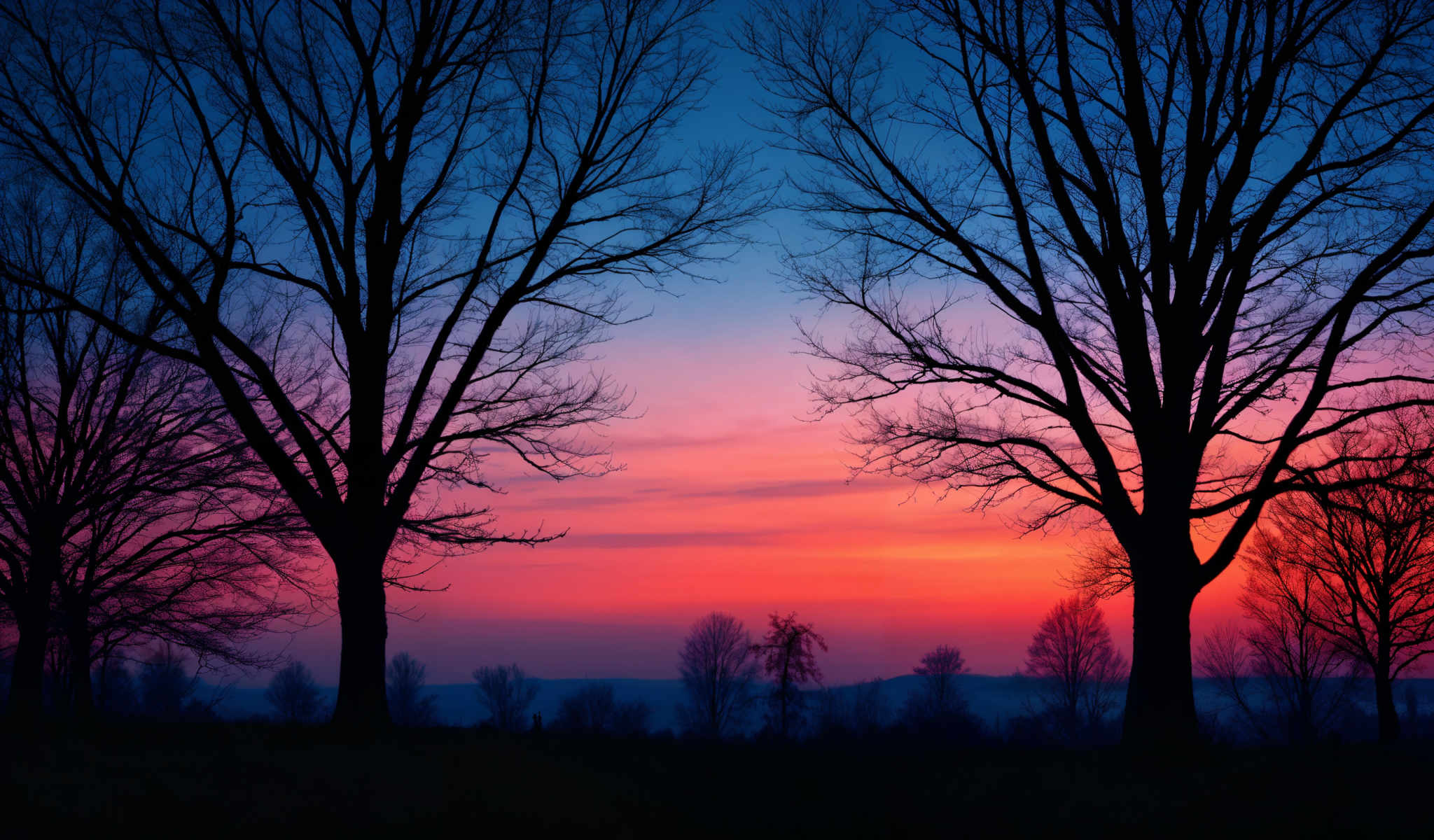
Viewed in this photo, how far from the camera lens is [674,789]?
28.1 feet

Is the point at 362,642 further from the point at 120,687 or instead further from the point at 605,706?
the point at 605,706

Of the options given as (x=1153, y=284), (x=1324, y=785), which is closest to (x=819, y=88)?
(x=1153, y=284)

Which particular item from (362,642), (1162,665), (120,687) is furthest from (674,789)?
(120,687)

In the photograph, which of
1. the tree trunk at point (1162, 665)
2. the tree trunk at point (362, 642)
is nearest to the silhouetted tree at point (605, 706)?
Answer: the tree trunk at point (362, 642)

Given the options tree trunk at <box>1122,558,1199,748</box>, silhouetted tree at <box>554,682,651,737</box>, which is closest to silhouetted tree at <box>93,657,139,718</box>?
silhouetted tree at <box>554,682,651,737</box>

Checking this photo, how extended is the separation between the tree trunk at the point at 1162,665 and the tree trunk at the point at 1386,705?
21.3 meters

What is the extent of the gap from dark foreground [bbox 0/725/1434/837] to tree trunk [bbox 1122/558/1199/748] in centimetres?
105

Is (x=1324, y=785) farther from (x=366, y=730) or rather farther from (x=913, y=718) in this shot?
(x=913, y=718)

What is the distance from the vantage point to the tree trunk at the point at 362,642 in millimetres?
11961

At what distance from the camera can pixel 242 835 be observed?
21.1ft

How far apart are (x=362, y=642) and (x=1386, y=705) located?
31081 millimetres

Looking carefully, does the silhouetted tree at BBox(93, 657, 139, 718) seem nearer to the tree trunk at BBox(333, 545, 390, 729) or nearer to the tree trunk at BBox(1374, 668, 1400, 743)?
the tree trunk at BBox(333, 545, 390, 729)

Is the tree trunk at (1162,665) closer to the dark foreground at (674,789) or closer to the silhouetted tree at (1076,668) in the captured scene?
the dark foreground at (674,789)

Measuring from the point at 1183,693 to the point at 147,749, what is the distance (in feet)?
39.2
